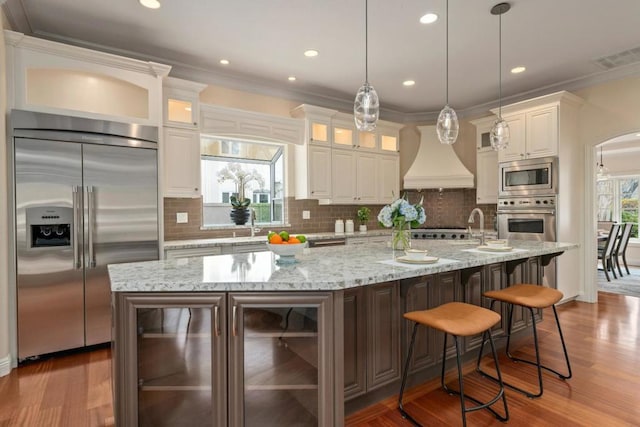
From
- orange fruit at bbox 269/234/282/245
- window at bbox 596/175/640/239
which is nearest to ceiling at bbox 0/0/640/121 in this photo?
orange fruit at bbox 269/234/282/245

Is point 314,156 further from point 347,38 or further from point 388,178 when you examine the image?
point 347,38

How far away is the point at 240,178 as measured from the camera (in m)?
4.73

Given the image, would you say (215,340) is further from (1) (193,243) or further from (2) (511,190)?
(2) (511,190)

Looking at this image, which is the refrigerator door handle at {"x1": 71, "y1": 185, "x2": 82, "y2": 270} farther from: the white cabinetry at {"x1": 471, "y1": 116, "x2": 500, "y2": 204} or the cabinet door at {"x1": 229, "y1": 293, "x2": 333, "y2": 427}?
the white cabinetry at {"x1": 471, "y1": 116, "x2": 500, "y2": 204}

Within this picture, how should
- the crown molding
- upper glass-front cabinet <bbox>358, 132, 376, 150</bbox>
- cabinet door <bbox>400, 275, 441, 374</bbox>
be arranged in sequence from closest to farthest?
cabinet door <bbox>400, 275, 441, 374</bbox> < the crown molding < upper glass-front cabinet <bbox>358, 132, 376, 150</bbox>

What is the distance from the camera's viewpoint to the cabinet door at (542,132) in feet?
14.4

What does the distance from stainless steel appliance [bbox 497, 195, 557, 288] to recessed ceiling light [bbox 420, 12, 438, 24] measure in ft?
9.15

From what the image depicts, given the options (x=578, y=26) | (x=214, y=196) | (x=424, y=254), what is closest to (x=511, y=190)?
(x=578, y=26)

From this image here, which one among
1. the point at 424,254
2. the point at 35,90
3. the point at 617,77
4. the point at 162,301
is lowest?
the point at 162,301

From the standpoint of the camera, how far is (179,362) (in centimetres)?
170

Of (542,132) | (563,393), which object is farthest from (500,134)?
(563,393)

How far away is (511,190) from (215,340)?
4542mm

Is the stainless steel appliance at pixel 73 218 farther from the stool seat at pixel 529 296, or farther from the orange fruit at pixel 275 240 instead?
the stool seat at pixel 529 296

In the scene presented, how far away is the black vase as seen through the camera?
452 centimetres
